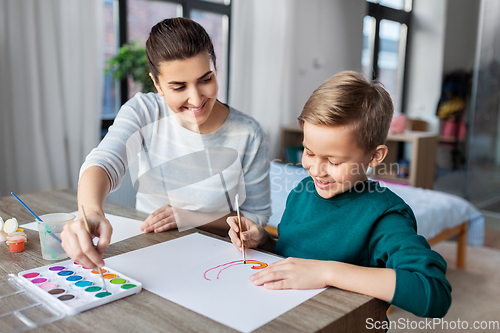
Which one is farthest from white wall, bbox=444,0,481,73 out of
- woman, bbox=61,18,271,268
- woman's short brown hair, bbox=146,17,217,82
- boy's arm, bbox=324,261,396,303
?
boy's arm, bbox=324,261,396,303

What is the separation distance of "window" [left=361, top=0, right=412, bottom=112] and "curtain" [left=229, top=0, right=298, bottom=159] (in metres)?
0.93

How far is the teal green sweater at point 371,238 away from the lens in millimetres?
646

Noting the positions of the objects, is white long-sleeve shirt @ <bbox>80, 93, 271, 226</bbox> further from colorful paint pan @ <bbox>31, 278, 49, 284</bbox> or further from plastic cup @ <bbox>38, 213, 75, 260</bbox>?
colorful paint pan @ <bbox>31, 278, 49, 284</bbox>

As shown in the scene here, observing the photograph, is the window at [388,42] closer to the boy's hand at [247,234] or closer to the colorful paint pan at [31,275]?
the boy's hand at [247,234]

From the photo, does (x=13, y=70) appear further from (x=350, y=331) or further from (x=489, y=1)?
(x=489, y=1)

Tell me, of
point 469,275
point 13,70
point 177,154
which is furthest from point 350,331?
point 13,70

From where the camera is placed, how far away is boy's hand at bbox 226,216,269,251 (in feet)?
2.81

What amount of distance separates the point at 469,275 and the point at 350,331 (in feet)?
6.96

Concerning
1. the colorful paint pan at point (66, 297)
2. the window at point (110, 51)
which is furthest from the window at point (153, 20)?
the colorful paint pan at point (66, 297)

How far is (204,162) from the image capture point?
4.02 feet

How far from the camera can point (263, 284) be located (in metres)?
0.70

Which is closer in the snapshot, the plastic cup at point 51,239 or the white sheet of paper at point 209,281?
the white sheet of paper at point 209,281

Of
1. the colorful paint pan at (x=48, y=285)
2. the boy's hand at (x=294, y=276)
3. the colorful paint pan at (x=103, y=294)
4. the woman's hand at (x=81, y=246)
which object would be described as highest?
the woman's hand at (x=81, y=246)

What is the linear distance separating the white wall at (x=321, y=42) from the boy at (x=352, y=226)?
304 centimetres
